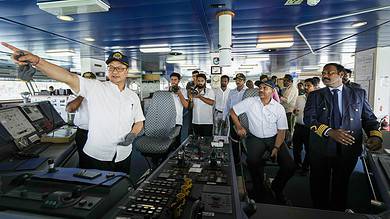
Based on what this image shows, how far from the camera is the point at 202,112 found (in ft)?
11.2

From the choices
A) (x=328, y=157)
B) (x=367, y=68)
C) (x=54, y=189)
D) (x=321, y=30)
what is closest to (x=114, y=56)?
(x=54, y=189)

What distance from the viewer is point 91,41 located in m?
4.86

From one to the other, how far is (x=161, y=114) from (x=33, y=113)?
1.24 metres

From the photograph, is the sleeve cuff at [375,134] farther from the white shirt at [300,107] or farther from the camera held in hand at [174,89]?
the camera held in hand at [174,89]

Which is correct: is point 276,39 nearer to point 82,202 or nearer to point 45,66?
point 45,66

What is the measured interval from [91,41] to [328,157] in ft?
Answer: 16.3

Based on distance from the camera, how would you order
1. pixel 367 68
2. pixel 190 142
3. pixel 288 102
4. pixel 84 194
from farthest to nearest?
pixel 367 68
pixel 288 102
pixel 190 142
pixel 84 194

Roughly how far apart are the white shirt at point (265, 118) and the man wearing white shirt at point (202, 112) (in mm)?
1021

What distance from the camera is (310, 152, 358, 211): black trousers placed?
1.91 m

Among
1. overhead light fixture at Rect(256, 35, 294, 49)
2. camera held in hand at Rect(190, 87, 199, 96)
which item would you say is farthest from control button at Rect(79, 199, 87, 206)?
overhead light fixture at Rect(256, 35, 294, 49)

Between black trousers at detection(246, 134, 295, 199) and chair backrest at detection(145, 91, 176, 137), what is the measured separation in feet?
3.15

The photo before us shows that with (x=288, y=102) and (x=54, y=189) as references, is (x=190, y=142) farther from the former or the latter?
(x=288, y=102)

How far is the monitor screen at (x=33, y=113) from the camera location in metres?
1.95

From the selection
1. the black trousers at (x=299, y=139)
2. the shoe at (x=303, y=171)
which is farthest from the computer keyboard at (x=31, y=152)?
the black trousers at (x=299, y=139)
